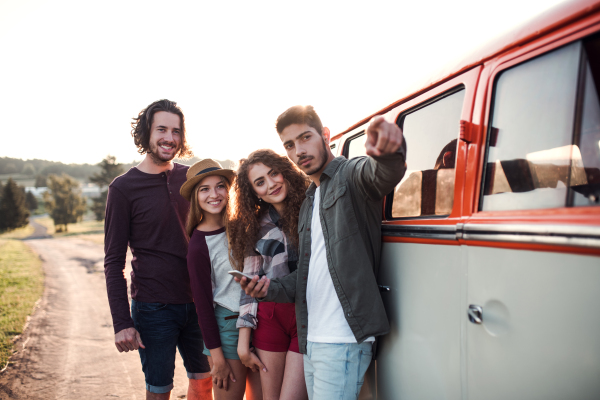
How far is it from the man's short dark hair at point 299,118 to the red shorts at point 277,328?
1140 mm

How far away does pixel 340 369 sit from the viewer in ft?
6.38

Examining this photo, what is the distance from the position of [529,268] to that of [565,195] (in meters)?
0.28

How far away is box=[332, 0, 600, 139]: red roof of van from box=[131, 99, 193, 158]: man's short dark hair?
83.8 inches

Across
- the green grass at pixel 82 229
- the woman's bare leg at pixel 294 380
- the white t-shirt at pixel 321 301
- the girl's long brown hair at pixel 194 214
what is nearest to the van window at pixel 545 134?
the white t-shirt at pixel 321 301

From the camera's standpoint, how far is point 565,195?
1271mm

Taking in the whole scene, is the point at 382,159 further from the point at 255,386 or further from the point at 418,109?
the point at 255,386

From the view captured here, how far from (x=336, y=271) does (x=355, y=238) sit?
0.20 metres

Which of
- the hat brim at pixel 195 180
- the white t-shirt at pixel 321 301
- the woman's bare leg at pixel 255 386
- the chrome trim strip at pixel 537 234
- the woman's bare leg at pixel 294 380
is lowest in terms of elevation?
the woman's bare leg at pixel 255 386

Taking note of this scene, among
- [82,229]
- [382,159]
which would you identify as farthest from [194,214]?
[82,229]

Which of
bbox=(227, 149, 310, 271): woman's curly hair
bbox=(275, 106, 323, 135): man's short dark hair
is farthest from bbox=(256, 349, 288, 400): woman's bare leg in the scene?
bbox=(275, 106, 323, 135): man's short dark hair

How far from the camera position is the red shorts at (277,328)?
240 cm

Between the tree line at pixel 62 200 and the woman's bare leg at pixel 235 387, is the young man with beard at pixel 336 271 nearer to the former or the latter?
the woman's bare leg at pixel 235 387

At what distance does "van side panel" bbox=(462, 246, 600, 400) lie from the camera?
1.14 meters

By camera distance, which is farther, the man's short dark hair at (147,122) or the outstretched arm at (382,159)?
the man's short dark hair at (147,122)
